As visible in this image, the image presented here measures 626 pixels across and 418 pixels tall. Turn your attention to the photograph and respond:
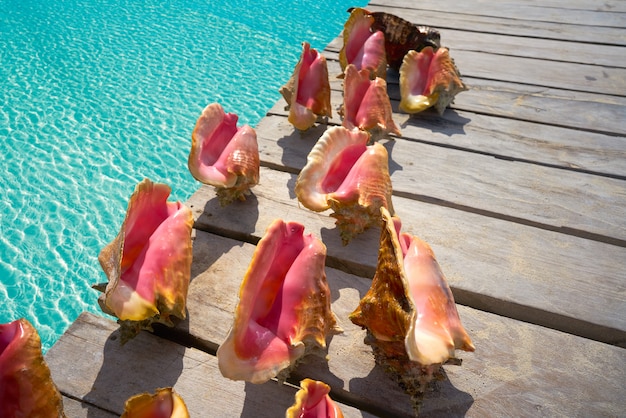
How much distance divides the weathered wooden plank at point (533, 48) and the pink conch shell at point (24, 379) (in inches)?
77.1

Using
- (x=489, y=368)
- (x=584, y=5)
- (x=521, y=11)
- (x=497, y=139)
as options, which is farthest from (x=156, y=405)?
(x=584, y=5)

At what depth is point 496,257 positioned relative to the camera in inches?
44.2

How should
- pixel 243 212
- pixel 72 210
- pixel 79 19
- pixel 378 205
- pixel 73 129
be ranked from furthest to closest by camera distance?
pixel 79 19
pixel 73 129
pixel 72 210
pixel 243 212
pixel 378 205

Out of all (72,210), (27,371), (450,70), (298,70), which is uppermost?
(450,70)

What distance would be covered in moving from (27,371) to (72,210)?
5.13 ft

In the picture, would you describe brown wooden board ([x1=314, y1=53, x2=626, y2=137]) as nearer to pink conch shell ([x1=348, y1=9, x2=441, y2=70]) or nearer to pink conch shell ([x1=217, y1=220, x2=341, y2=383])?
pink conch shell ([x1=348, y1=9, x2=441, y2=70])

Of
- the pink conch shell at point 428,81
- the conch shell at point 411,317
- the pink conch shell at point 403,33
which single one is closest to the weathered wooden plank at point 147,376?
the conch shell at point 411,317

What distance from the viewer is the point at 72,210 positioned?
6.72 feet

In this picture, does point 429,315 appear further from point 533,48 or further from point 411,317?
point 533,48

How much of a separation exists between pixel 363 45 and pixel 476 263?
115cm

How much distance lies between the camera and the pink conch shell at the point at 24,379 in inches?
25.7

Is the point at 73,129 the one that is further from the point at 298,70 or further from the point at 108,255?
the point at 108,255

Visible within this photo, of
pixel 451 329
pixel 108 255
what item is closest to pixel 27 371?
pixel 108 255

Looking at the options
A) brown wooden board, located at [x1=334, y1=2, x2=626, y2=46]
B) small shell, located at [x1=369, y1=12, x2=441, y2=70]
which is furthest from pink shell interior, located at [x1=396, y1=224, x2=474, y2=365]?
brown wooden board, located at [x1=334, y1=2, x2=626, y2=46]
